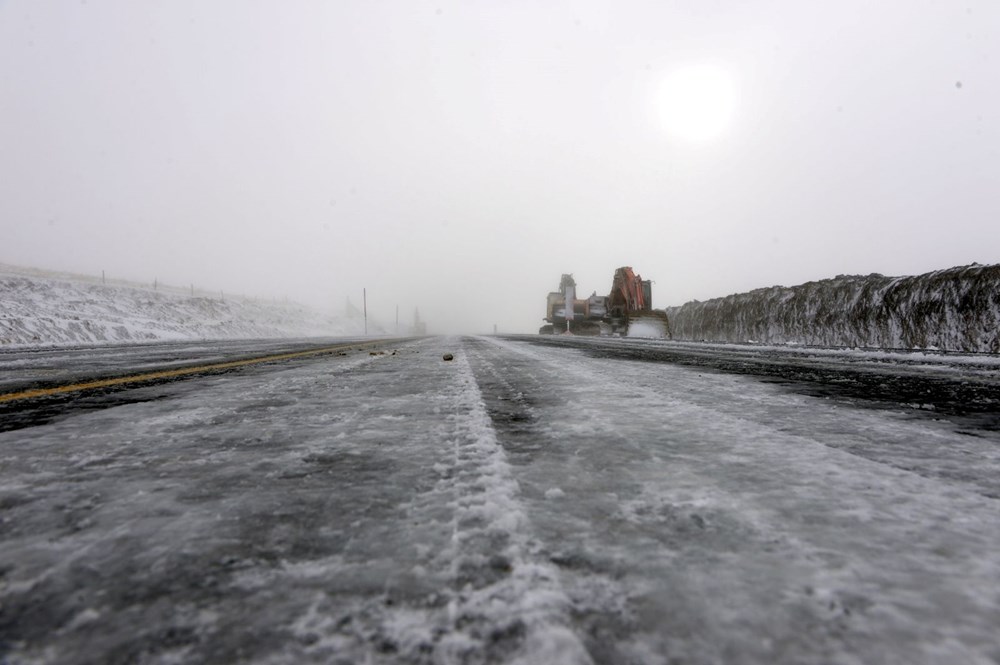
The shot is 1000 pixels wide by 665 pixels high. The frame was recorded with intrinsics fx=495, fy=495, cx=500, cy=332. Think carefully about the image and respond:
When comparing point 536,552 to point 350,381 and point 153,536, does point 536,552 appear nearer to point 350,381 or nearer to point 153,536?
point 153,536

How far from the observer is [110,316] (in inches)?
1063

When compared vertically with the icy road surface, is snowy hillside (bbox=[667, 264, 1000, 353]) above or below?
above

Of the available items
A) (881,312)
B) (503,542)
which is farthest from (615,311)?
(503,542)

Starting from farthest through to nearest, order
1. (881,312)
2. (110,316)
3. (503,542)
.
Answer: (110,316) < (881,312) < (503,542)

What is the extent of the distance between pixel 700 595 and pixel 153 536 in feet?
3.85

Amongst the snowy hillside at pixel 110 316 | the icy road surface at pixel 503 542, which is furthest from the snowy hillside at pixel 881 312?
the snowy hillside at pixel 110 316

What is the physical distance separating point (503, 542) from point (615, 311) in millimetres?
27070

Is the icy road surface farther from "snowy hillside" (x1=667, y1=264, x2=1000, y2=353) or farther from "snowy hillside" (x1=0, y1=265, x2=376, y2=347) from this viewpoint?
"snowy hillside" (x1=0, y1=265, x2=376, y2=347)

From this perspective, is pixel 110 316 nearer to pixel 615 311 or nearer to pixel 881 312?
pixel 615 311

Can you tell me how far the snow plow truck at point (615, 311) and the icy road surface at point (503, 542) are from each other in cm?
2106

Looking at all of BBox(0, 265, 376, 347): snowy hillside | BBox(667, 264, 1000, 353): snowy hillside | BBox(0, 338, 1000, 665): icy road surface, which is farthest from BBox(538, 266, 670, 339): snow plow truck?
BBox(0, 338, 1000, 665): icy road surface

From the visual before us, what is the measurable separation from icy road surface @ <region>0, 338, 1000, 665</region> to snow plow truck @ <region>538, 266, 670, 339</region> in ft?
69.1

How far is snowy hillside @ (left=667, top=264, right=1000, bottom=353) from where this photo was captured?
33.4 feet

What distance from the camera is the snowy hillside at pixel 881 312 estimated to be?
10180 mm
